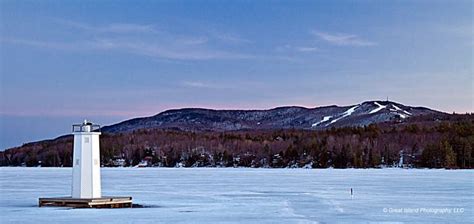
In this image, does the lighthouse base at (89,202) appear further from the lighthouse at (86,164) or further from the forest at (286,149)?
the forest at (286,149)

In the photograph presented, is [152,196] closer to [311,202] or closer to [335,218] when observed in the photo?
[311,202]

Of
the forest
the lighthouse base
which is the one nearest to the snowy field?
the lighthouse base

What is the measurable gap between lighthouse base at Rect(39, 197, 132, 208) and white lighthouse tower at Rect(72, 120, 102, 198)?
0.64 metres

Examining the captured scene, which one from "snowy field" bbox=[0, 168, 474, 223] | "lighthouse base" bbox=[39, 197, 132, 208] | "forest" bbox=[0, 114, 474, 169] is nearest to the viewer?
"snowy field" bbox=[0, 168, 474, 223]

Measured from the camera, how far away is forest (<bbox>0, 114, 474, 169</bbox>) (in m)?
85.7

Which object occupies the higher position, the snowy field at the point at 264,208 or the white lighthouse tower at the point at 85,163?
the white lighthouse tower at the point at 85,163

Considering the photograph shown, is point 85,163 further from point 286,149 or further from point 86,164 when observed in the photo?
point 286,149

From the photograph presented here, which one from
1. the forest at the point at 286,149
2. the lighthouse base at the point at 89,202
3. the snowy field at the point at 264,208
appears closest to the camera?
the snowy field at the point at 264,208

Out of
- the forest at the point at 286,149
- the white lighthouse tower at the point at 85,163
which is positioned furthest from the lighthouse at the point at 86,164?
the forest at the point at 286,149

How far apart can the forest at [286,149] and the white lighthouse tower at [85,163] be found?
5933 cm

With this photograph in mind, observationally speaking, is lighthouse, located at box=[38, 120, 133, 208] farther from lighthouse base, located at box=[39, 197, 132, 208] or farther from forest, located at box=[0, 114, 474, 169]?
forest, located at box=[0, 114, 474, 169]

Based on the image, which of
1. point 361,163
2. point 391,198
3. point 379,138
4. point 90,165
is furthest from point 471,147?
point 90,165

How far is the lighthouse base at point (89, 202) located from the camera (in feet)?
71.5

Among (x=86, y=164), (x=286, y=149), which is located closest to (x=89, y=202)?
(x=86, y=164)
